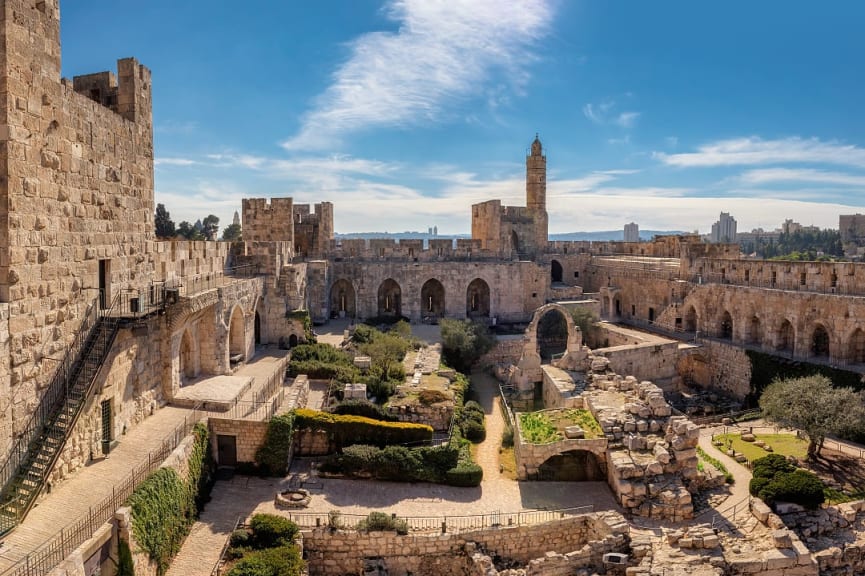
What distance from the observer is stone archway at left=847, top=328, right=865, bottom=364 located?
2312 centimetres

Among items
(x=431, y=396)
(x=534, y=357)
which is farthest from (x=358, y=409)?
(x=534, y=357)

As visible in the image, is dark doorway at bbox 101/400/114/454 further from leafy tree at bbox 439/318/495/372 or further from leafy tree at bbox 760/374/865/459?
leafy tree at bbox 760/374/865/459

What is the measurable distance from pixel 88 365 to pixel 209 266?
9.25 meters

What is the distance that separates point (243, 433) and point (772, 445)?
54.9ft

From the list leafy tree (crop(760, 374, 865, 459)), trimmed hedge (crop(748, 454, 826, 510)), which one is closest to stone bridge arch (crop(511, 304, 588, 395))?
leafy tree (crop(760, 374, 865, 459))

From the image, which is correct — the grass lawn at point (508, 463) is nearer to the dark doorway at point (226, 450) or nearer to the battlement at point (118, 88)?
the dark doorway at point (226, 450)

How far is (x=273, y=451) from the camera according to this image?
15891 millimetres

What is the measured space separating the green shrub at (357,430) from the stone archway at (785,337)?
17.4 meters

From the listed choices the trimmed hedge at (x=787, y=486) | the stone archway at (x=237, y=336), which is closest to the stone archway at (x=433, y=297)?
the stone archway at (x=237, y=336)

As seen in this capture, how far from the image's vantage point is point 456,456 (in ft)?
54.5

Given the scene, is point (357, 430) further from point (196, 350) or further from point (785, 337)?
point (785, 337)

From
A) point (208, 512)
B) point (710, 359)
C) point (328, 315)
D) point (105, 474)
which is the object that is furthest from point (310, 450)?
point (710, 359)

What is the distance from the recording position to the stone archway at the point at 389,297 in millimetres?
36031

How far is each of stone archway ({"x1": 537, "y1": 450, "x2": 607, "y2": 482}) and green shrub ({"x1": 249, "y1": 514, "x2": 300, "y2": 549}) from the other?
7187mm
